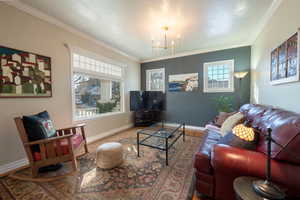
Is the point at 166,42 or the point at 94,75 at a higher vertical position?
the point at 166,42

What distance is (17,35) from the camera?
202 centimetres

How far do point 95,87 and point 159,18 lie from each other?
2.44 meters

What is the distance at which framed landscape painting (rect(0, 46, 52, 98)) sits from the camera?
190 centimetres

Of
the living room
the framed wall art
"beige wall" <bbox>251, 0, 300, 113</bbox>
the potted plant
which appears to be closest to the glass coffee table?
the living room

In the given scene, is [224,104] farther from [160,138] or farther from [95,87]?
[95,87]

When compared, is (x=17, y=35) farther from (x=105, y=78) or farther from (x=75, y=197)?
(x=75, y=197)

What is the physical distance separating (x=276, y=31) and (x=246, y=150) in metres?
2.18

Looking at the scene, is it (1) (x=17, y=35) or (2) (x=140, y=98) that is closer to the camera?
(1) (x=17, y=35)

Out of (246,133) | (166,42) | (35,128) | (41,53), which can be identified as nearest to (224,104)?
(166,42)

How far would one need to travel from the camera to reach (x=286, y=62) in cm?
169

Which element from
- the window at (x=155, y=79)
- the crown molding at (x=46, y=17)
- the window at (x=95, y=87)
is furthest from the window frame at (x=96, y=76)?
the window at (x=155, y=79)

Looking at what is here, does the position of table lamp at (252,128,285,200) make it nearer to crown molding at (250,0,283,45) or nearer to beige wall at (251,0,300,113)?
beige wall at (251,0,300,113)

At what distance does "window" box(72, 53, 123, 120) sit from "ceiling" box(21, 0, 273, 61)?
29.7 inches

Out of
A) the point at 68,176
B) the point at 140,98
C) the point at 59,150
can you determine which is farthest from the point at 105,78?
the point at 68,176
